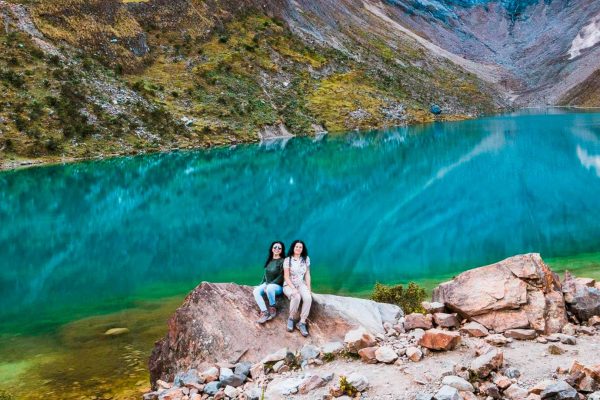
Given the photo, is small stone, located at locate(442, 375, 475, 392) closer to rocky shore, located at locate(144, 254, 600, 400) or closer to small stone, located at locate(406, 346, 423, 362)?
rocky shore, located at locate(144, 254, 600, 400)

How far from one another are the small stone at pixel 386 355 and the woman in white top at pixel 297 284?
2.40 meters

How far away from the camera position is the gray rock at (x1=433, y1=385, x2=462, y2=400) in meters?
11.2

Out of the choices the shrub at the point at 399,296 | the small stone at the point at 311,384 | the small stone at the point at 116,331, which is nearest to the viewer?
the small stone at the point at 311,384

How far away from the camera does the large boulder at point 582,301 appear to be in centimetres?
1628

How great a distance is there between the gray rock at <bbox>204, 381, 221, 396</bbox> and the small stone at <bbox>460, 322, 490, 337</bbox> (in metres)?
6.07

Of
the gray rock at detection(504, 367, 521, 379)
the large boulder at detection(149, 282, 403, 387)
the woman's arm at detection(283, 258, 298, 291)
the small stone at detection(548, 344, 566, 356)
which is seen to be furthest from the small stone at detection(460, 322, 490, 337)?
the woman's arm at detection(283, 258, 298, 291)

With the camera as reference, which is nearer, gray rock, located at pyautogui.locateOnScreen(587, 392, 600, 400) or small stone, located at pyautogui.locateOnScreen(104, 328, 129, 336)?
gray rock, located at pyautogui.locateOnScreen(587, 392, 600, 400)

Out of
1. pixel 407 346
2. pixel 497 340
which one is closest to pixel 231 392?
pixel 407 346

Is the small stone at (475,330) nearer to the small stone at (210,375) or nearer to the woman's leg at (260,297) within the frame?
the woman's leg at (260,297)

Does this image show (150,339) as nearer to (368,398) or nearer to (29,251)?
(368,398)

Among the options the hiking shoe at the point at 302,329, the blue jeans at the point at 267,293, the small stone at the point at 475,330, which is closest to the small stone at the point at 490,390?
the small stone at the point at 475,330

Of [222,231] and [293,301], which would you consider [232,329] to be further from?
[222,231]

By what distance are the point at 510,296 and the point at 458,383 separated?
479cm

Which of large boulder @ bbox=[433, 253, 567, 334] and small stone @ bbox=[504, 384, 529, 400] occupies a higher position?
large boulder @ bbox=[433, 253, 567, 334]
